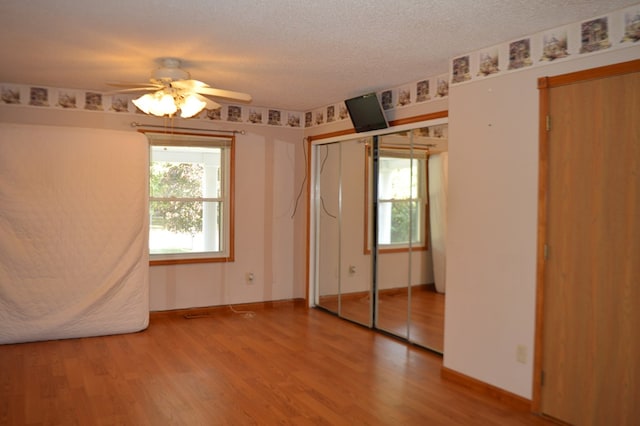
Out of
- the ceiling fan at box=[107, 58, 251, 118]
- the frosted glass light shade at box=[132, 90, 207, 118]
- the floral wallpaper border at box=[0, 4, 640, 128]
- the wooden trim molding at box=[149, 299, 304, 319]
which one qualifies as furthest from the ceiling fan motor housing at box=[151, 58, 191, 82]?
the wooden trim molding at box=[149, 299, 304, 319]

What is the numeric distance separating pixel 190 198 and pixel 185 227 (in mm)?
343

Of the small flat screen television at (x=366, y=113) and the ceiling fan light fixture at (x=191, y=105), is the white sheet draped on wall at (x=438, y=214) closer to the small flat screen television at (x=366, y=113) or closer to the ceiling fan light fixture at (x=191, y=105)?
the small flat screen television at (x=366, y=113)

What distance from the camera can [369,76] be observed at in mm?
4332

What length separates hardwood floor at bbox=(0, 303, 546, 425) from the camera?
3115mm

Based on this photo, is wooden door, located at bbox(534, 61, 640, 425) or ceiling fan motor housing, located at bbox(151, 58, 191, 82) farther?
ceiling fan motor housing, located at bbox(151, 58, 191, 82)

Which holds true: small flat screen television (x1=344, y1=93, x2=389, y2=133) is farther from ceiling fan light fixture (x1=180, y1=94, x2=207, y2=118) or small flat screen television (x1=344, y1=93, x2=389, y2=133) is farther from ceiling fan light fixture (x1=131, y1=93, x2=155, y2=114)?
ceiling fan light fixture (x1=131, y1=93, x2=155, y2=114)

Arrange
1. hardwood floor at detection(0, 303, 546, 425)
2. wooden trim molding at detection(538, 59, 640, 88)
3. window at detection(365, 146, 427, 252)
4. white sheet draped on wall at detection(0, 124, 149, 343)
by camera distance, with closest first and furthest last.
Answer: wooden trim molding at detection(538, 59, 640, 88) < hardwood floor at detection(0, 303, 546, 425) < white sheet draped on wall at detection(0, 124, 149, 343) < window at detection(365, 146, 427, 252)

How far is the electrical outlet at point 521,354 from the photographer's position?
328 centimetres

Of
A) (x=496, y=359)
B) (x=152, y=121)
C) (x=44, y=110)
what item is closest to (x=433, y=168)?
(x=496, y=359)

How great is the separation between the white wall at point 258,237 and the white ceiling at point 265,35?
149 cm

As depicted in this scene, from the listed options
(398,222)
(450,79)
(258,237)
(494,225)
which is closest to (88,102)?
(258,237)

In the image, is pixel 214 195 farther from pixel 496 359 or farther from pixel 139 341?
pixel 496 359

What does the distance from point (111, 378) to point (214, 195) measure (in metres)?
2.60

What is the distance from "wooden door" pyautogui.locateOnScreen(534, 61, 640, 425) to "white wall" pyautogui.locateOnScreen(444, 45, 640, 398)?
10 centimetres
